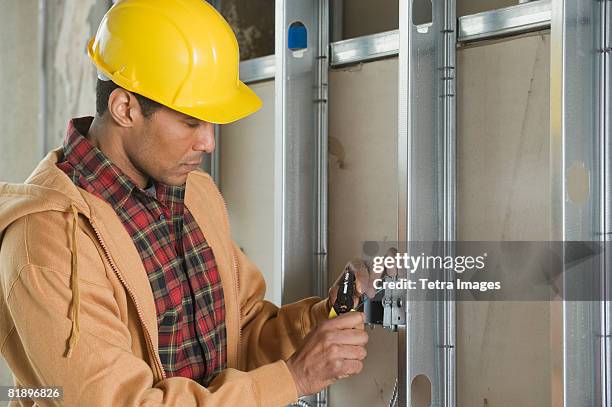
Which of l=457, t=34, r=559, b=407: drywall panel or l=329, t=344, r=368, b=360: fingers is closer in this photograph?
l=329, t=344, r=368, b=360: fingers

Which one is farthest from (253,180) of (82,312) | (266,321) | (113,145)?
(82,312)

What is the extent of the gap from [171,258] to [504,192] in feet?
2.55

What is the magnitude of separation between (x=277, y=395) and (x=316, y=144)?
2.81ft

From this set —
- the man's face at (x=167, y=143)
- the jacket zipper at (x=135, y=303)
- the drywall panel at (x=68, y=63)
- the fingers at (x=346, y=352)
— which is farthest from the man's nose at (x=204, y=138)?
the drywall panel at (x=68, y=63)

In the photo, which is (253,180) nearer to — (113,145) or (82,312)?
(113,145)

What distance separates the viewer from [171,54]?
67.6 inches

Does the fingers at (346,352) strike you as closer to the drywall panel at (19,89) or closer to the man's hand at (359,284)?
the man's hand at (359,284)

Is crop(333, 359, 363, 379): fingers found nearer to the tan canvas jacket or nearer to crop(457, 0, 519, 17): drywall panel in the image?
the tan canvas jacket

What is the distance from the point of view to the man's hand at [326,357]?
1749 mm

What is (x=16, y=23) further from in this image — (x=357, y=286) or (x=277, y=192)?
(x=357, y=286)

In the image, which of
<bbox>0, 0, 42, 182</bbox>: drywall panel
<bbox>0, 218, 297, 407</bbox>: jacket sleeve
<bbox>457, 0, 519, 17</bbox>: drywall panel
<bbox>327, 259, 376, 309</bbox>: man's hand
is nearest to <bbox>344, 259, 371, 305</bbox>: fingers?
<bbox>327, 259, 376, 309</bbox>: man's hand

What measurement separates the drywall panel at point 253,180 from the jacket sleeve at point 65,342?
1.03 metres

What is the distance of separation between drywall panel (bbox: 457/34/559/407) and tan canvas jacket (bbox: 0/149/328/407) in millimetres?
525

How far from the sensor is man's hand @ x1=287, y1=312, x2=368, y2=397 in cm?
175
